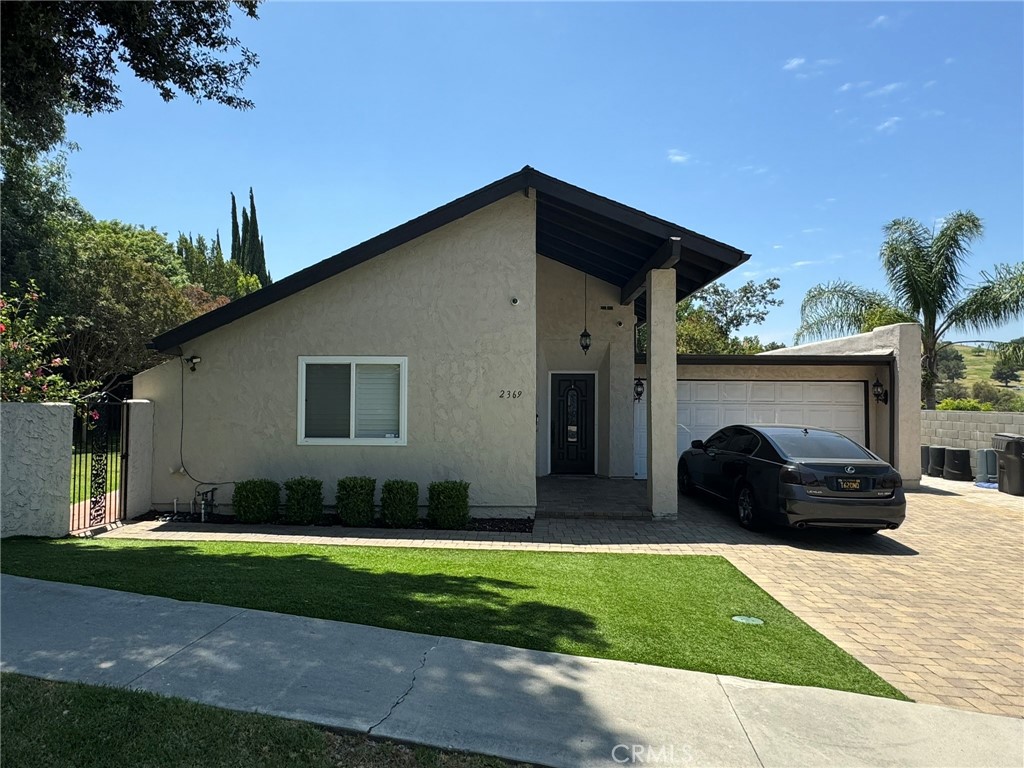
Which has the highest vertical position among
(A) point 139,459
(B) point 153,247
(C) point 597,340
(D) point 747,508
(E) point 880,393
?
(B) point 153,247

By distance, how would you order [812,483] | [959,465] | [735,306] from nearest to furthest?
[812,483] < [959,465] < [735,306]

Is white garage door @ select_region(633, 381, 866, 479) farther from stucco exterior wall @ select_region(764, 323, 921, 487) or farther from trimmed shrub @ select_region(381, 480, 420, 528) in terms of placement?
trimmed shrub @ select_region(381, 480, 420, 528)

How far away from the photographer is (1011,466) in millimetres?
12945

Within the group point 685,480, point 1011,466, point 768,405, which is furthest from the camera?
point 768,405

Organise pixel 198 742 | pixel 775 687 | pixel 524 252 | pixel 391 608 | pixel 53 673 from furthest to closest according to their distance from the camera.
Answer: pixel 524 252 → pixel 391 608 → pixel 775 687 → pixel 53 673 → pixel 198 742

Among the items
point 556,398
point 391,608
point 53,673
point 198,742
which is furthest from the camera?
point 556,398

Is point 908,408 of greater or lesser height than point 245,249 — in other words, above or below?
below

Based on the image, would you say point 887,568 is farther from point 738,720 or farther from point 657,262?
point 657,262

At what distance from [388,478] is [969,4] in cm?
1168

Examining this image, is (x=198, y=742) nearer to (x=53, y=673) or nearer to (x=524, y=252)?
(x=53, y=673)

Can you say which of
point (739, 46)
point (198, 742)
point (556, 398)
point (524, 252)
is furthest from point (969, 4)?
point (198, 742)

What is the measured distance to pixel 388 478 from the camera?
9.95 m

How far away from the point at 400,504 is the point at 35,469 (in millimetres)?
4782

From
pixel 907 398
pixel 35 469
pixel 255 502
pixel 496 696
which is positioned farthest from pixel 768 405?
pixel 35 469
